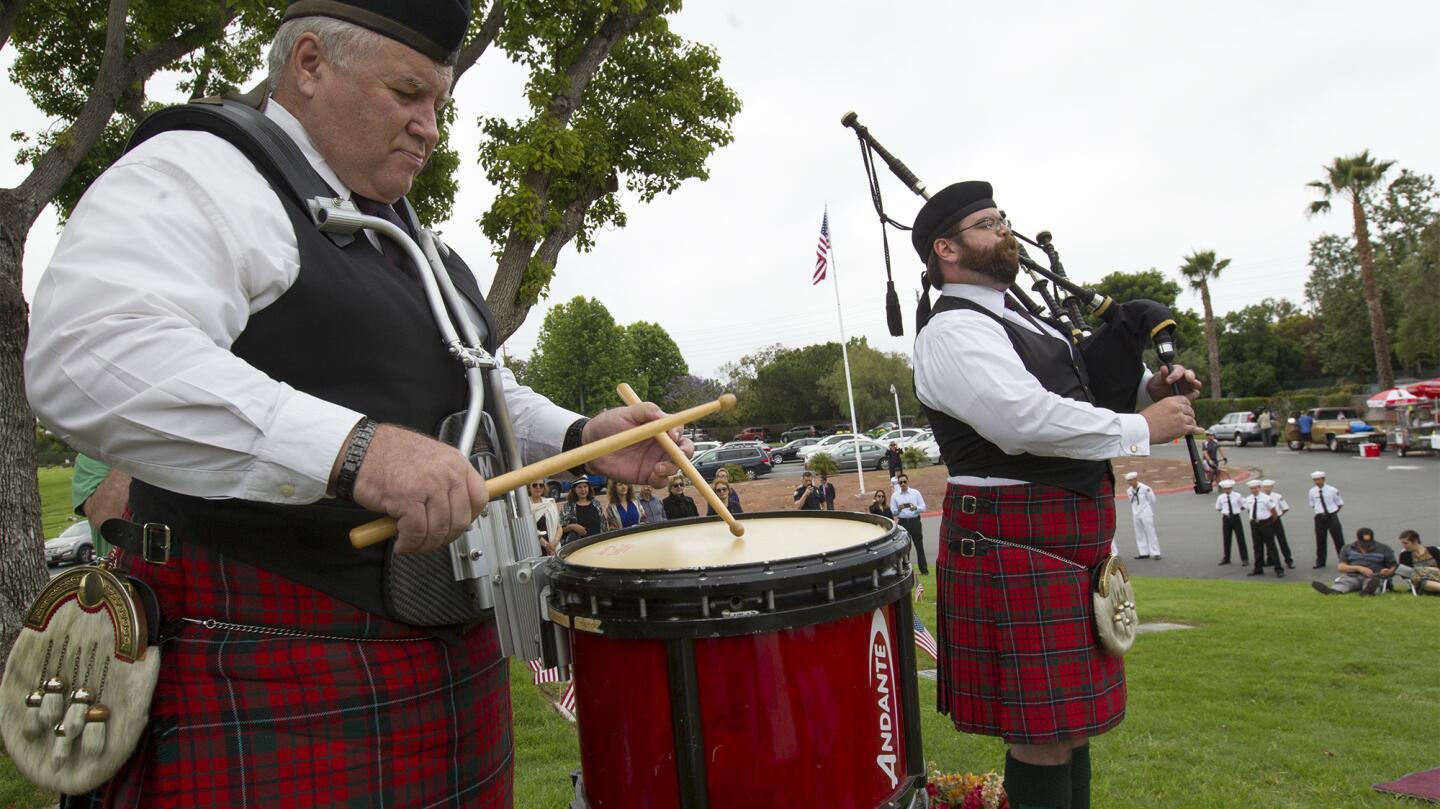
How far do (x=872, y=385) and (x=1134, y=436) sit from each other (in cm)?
4859

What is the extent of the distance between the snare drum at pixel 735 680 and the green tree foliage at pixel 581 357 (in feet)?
146

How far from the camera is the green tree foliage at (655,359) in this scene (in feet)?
180

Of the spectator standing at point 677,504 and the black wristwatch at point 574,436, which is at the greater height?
the black wristwatch at point 574,436

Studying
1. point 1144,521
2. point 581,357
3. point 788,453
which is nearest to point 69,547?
point 1144,521

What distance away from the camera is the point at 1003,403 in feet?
7.86

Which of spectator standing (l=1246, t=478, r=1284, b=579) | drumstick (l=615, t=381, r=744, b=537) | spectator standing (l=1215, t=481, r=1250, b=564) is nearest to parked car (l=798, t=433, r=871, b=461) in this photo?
spectator standing (l=1215, t=481, r=1250, b=564)

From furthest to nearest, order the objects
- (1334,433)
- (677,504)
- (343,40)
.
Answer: (1334,433), (677,504), (343,40)

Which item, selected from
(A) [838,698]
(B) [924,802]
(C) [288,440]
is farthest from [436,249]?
(B) [924,802]

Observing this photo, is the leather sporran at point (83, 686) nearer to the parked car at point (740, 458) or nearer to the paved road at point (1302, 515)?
the paved road at point (1302, 515)

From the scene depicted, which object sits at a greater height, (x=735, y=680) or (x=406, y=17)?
(x=406, y=17)

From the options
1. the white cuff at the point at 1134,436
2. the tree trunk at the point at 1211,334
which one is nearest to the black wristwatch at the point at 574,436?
the white cuff at the point at 1134,436

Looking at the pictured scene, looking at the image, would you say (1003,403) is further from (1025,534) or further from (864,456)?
(864,456)

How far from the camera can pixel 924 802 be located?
170 cm

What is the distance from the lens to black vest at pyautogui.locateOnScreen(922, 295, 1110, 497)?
2.55 metres
